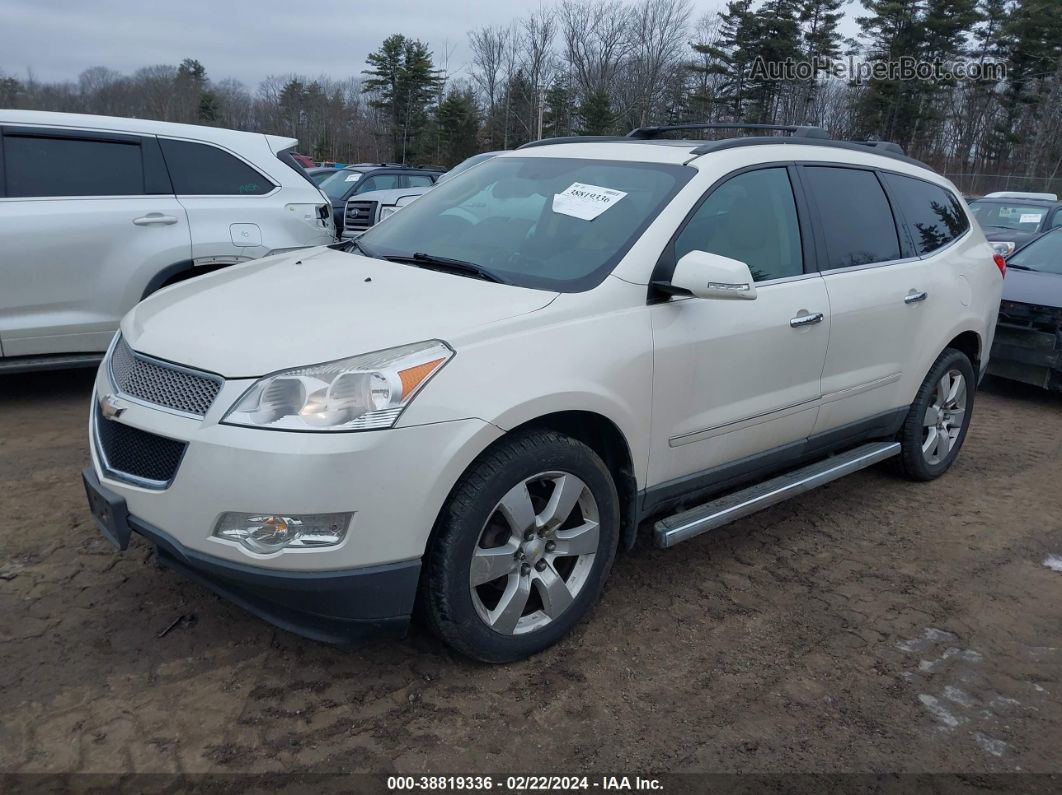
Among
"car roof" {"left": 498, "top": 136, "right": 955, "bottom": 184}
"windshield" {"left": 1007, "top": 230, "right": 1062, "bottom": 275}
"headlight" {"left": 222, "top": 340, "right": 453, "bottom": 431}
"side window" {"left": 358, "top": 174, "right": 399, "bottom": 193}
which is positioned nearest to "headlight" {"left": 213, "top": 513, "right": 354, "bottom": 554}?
"headlight" {"left": 222, "top": 340, "right": 453, "bottom": 431}

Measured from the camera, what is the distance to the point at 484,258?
3.44 meters

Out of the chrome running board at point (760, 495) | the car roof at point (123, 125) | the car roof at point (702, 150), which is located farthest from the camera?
the car roof at point (123, 125)

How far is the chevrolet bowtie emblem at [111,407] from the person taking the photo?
9.22ft

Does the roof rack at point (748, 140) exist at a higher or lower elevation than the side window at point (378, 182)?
higher

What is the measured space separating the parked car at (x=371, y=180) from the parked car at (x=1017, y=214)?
9040mm

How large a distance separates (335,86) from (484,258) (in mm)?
61174

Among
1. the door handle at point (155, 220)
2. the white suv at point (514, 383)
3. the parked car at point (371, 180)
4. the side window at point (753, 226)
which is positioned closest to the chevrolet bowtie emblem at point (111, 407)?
the white suv at point (514, 383)

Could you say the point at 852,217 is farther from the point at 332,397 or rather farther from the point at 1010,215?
the point at 1010,215

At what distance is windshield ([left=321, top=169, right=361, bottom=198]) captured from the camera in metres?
14.8

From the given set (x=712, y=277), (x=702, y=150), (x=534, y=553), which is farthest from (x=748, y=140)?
(x=534, y=553)

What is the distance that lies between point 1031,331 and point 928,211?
2.96 metres

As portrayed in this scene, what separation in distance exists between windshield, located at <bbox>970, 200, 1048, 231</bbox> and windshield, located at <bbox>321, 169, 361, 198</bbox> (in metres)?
9.94

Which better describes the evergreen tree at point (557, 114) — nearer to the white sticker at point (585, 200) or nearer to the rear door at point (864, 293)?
the rear door at point (864, 293)

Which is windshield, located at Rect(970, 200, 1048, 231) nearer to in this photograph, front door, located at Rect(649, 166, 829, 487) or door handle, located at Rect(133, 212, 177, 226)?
front door, located at Rect(649, 166, 829, 487)
